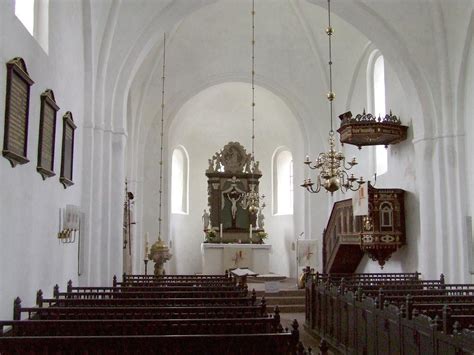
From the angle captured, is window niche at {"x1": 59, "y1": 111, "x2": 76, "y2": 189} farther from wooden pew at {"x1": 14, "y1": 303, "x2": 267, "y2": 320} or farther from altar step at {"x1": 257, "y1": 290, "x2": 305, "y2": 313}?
altar step at {"x1": 257, "y1": 290, "x2": 305, "y2": 313}

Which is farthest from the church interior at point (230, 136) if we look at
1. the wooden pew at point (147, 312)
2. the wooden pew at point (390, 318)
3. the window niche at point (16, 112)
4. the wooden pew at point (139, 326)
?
the wooden pew at point (139, 326)

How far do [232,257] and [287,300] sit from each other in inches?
223

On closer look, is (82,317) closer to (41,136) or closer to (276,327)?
(276,327)

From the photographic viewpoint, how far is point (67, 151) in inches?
366

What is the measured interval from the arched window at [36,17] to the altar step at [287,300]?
29.4 ft

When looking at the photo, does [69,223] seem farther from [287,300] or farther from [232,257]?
[232,257]

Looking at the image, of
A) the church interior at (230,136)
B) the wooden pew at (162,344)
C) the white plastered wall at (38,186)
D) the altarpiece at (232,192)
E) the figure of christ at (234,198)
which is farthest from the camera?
the figure of christ at (234,198)

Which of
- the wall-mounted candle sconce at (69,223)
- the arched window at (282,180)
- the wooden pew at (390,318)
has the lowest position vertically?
the wooden pew at (390,318)

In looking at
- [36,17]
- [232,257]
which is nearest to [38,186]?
[36,17]

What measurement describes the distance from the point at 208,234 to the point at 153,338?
651 inches

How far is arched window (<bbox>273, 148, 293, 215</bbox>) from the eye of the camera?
22953mm

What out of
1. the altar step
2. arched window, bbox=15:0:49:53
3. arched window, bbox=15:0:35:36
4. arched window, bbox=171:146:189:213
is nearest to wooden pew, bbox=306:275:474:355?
the altar step

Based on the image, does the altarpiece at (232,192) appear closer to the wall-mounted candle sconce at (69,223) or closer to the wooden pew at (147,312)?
the wall-mounted candle sconce at (69,223)

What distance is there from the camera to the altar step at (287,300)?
14328 millimetres
